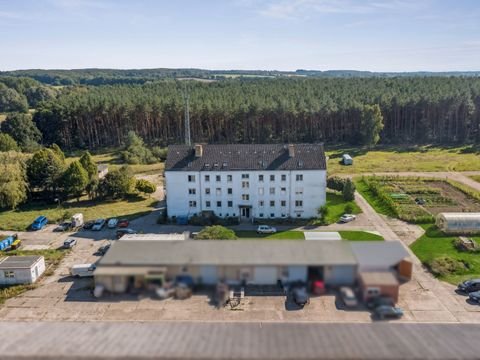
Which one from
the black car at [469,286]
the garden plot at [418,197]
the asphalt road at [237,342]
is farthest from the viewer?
the garden plot at [418,197]

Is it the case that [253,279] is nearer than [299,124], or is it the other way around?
[253,279]

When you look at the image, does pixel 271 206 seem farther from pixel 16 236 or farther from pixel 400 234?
pixel 16 236

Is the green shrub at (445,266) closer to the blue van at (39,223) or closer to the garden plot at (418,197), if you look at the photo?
the garden plot at (418,197)

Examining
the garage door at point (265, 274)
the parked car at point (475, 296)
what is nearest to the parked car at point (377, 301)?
the garage door at point (265, 274)

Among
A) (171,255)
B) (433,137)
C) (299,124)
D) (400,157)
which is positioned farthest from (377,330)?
(433,137)

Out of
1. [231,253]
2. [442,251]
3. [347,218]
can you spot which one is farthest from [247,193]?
[231,253]

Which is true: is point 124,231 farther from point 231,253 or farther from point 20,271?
point 231,253

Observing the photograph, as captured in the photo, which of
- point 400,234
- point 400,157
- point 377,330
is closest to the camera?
point 377,330
